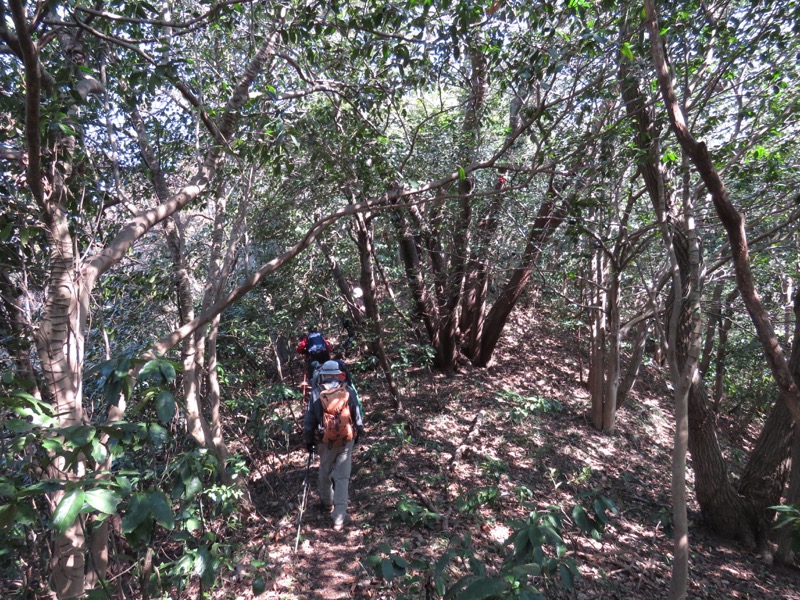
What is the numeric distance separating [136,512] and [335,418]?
3.56m

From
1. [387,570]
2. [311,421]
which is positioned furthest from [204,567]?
[311,421]

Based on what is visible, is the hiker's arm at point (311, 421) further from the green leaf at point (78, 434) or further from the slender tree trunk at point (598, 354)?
the slender tree trunk at point (598, 354)

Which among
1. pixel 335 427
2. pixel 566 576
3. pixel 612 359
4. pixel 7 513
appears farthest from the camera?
pixel 612 359

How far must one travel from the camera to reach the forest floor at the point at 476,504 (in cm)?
436

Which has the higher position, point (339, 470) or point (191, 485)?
point (191, 485)

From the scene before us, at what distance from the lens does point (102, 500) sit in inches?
54.6

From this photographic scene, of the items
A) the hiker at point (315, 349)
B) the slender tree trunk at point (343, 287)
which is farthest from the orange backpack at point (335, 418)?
the slender tree trunk at point (343, 287)

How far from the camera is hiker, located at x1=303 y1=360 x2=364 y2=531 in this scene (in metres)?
5.06

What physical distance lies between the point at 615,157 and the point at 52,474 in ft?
19.0

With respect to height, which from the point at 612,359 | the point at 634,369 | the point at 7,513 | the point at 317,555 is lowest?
the point at 317,555

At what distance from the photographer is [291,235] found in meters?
8.20

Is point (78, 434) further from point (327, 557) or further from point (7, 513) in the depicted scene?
point (327, 557)

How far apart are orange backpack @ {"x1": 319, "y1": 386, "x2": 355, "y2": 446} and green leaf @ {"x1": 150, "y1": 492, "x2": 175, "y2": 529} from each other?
3472 millimetres

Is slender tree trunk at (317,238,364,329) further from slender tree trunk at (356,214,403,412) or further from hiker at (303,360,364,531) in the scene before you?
hiker at (303,360,364,531)
